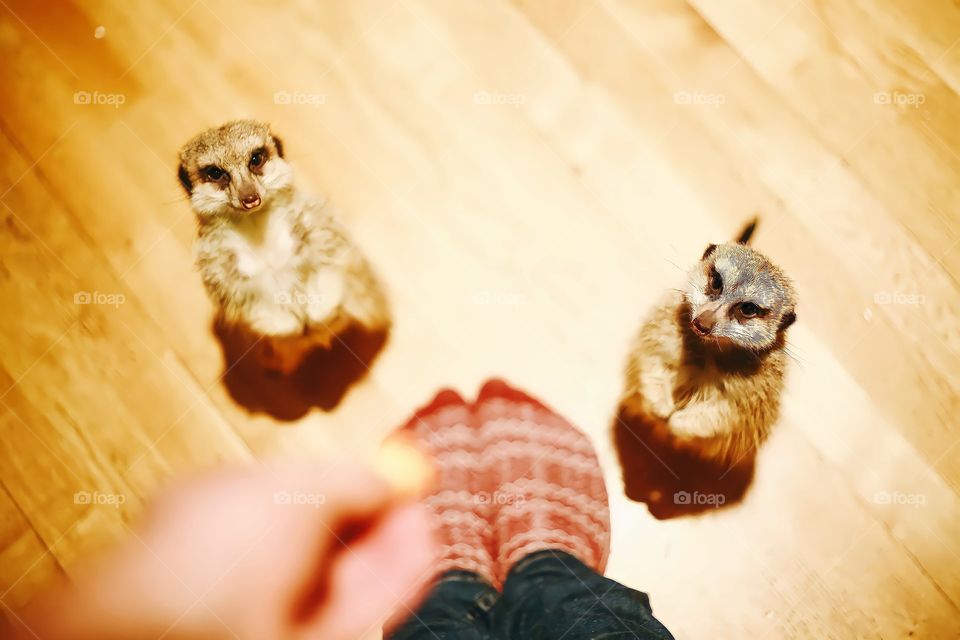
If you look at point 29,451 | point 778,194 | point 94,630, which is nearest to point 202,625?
point 94,630

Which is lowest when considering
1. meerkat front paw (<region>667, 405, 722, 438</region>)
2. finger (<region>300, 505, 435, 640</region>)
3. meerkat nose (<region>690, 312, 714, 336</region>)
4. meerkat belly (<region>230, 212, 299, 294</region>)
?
finger (<region>300, 505, 435, 640</region>)

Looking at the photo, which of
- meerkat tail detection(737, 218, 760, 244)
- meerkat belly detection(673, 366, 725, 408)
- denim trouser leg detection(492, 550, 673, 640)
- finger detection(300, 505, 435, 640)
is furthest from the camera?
meerkat tail detection(737, 218, 760, 244)

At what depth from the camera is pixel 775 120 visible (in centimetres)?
174

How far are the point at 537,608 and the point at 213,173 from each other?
4.07ft

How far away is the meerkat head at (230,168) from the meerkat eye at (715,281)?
3.45 feet

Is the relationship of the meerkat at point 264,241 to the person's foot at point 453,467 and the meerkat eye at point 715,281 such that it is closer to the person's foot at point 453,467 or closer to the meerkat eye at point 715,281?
the person's foot at point 453,467

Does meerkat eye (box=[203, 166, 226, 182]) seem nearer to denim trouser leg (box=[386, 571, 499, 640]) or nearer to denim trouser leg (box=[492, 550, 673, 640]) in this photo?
denim trouser leg (box=[386, 571, 499, 640])

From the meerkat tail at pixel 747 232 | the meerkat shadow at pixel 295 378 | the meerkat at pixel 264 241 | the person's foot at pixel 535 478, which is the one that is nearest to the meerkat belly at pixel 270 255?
the meerkat at pixel 264 241

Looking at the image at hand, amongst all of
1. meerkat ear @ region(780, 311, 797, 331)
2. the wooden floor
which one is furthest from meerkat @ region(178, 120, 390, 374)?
A: meerkat ear @ region(780, 311, 797, 331)

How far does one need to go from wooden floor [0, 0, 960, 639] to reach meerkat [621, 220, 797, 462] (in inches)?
6.4

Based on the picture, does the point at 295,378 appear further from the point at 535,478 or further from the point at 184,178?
the point at 535,478

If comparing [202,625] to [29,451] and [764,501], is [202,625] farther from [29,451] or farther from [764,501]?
[764,501]

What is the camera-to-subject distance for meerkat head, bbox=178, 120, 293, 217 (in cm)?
124

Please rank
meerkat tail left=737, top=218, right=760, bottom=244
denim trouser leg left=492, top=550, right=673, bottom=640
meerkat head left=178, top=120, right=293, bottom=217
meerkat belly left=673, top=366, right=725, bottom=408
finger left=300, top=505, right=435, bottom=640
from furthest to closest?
meerkat tail left=737, top=218, right=760, bottom=244
finger left=300, top=505, right=435, bottom=640
meerkat belly left=673, top=366, right=725, bottom=408
meerkat head left=178, top=120, right=293, bottom=217
denim trouser leg left=492, top=550, right=673, bottom=640
